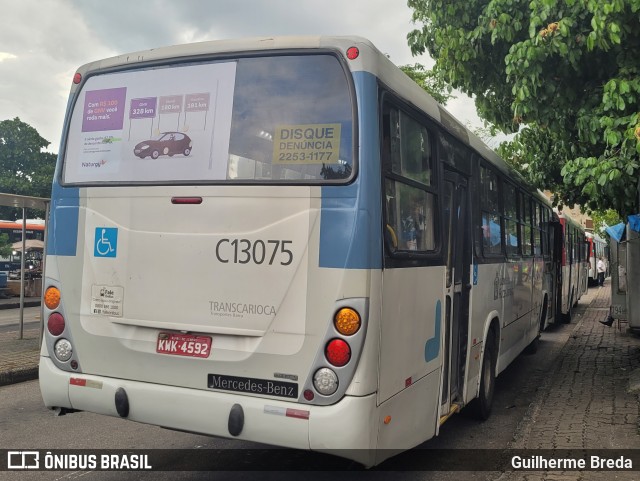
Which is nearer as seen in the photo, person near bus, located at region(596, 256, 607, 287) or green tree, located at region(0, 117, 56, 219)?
person near bus, located at region(596, 256, 607, 287)

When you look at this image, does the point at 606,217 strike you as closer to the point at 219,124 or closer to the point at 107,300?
the point at 219,124

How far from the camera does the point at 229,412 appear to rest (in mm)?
3789

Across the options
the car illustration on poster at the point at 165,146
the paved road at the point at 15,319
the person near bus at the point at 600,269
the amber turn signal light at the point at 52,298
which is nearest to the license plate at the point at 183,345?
the amber turn signal light at the point at 52,298

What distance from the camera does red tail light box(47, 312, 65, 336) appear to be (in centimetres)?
443

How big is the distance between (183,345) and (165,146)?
1383mm

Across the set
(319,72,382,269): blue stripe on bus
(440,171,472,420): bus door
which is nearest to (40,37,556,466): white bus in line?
(319,72,382,269): blue stripe on bus

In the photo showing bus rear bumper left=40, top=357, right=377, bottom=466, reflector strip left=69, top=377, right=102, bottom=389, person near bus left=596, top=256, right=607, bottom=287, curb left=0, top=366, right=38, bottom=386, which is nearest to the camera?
bus rear bumper left=40, top=357, right=377, bottom=466

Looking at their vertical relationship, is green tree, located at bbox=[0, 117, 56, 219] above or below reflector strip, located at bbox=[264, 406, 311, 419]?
above

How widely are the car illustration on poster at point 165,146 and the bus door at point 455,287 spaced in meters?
2.19

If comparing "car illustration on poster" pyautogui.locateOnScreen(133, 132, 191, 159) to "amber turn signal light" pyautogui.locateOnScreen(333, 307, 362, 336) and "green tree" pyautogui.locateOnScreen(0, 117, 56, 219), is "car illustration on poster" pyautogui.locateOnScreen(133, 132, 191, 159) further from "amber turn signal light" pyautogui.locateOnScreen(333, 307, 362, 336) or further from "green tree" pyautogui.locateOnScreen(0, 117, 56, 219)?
"green tree" pyautogui.locateOnScreen(0, 117, 56, 219)

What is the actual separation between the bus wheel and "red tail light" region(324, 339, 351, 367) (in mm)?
3353

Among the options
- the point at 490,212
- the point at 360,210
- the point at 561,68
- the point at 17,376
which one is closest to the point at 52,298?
the point at 360,210

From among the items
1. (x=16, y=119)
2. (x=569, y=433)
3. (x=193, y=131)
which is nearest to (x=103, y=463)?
(x=193, y=131)
